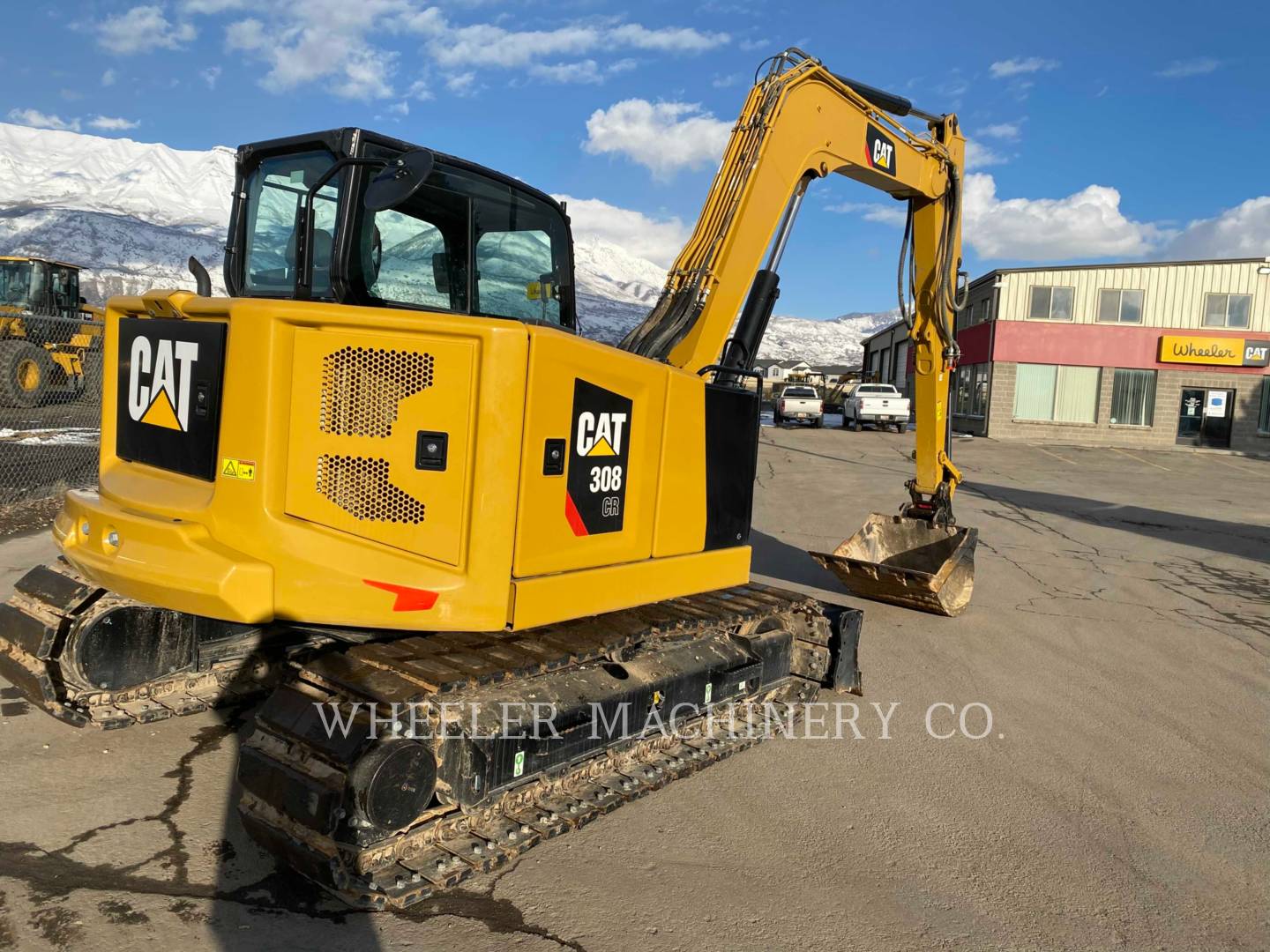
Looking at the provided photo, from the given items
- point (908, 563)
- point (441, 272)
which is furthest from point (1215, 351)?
point (441, 272)

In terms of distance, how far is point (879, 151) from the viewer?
7137 mm

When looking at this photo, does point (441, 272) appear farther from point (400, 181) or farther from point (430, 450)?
point (430, 450)

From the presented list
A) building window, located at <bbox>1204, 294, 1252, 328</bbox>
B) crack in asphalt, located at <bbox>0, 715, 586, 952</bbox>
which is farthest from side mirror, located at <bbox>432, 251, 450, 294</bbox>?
building window, located at <bbox>1204, 294, 1252, 328</bbox>

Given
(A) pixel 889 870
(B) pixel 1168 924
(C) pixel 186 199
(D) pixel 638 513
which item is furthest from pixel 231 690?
(C) pixel 186 199

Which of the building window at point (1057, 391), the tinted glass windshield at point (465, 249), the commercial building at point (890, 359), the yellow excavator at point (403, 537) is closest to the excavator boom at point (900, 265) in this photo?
the yellow excavator at point (403, 537)

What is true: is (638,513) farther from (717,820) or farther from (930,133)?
(930,133)

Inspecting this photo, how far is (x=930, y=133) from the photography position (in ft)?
26.6

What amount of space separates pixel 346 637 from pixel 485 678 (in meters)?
0.85

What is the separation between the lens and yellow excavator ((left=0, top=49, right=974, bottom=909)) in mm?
3322

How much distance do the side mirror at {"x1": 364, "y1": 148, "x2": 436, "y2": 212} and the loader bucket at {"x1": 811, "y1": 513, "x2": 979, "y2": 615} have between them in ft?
18.0

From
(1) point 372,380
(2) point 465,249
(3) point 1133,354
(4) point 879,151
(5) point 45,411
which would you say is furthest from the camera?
(3) point 1133,354

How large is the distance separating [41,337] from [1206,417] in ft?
110

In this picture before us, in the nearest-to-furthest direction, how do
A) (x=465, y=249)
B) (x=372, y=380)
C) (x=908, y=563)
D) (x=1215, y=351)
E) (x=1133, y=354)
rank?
(x=372, y=380)
(x=465, y=249)
(x=908, y=563)
(x=1215, y=351)
(x=1133, y=354)

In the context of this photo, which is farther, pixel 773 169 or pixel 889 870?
pixel 773 169
